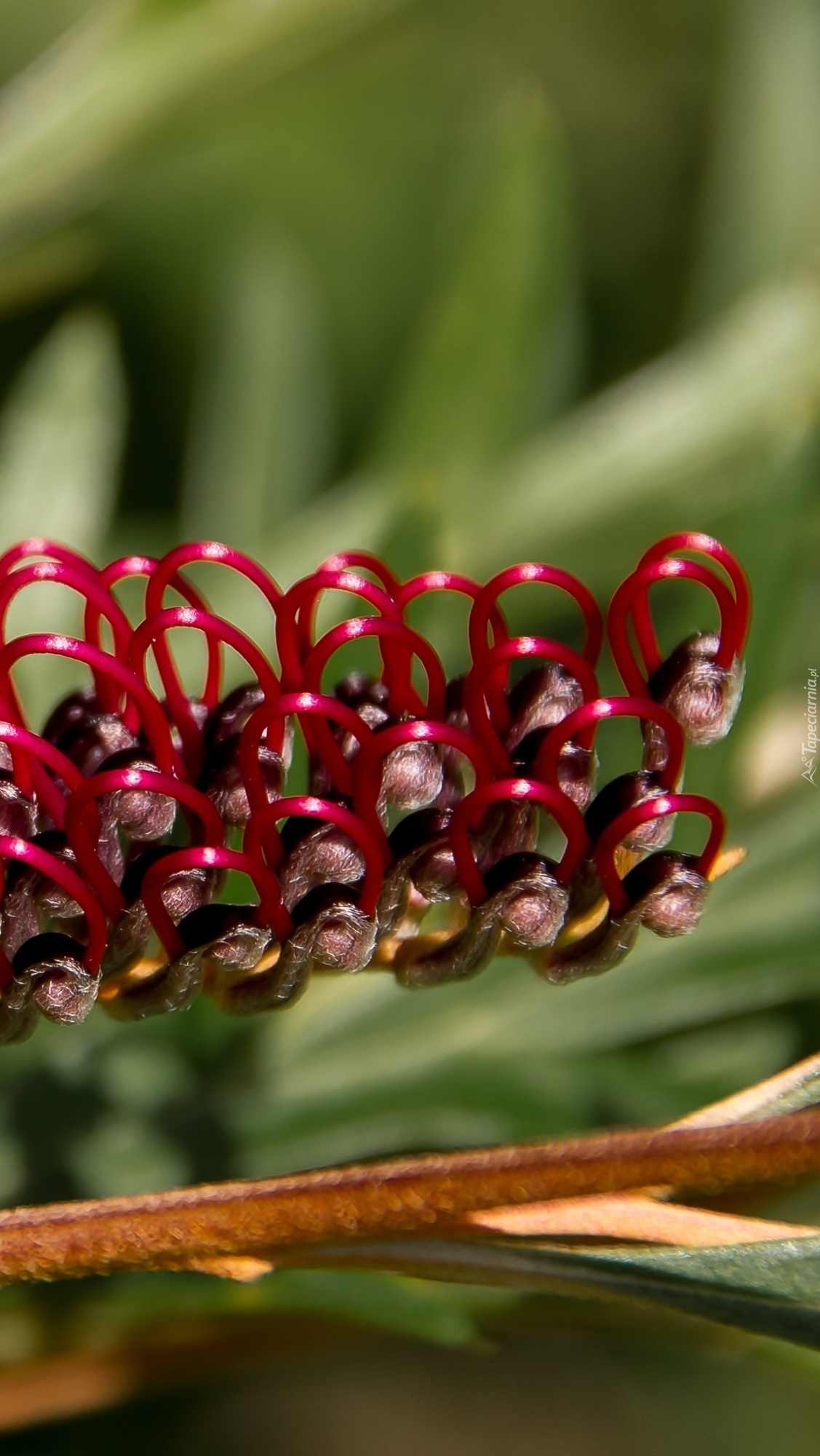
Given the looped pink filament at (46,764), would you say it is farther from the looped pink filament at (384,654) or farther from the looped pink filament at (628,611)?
the looped pink filament at (628,611)

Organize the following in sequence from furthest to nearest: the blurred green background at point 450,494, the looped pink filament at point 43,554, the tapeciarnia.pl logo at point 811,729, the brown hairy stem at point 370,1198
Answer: the tapeciarnia.pl logo at point 811,729
the blurred green background at point 450,494
the looped pink filament at point 43,554
the brown hairy stem at point 370,1198

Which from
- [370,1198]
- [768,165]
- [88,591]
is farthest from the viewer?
[768,165]

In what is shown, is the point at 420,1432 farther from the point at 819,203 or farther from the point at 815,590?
the point at 819,203

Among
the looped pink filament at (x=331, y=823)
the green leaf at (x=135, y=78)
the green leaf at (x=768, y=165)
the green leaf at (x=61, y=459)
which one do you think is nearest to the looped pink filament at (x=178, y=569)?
the looped pink filament at (x=331, y=823)

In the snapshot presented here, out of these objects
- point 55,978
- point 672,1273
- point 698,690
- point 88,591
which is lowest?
point 672,1273

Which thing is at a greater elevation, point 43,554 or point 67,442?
point 67,442

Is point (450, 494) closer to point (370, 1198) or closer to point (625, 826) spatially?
point (625, 826)

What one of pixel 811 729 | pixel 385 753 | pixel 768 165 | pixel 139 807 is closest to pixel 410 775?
pixel 385 753
